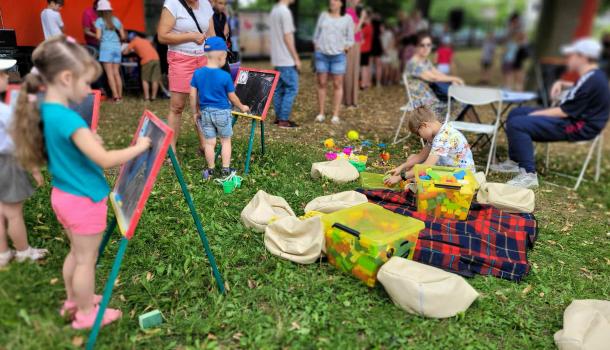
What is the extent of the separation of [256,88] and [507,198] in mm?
2838

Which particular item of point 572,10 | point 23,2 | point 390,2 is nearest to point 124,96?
point 23,2

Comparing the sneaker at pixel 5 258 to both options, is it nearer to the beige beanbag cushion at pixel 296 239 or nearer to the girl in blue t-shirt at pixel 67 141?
the girl in blue t-shirt at pixel 67 141

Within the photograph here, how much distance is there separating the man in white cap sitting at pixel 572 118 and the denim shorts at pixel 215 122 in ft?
10.7

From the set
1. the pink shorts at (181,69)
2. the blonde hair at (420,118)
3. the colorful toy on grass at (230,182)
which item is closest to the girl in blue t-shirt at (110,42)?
the pink shorts at (181,69)

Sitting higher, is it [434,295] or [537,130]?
[537,130]

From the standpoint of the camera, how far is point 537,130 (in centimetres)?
538

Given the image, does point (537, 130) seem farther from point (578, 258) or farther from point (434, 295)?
point (434, 295)

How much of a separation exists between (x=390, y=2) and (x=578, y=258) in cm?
1435

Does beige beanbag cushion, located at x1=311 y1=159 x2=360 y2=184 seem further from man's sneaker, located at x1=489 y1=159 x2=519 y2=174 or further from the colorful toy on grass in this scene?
man's sneaker, located at x1=489 y1=159 x2=519 y2=174

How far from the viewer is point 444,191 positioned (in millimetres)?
3789

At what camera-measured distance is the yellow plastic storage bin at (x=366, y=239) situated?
9.77 ft

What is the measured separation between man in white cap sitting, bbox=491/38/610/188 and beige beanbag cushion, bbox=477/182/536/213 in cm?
96

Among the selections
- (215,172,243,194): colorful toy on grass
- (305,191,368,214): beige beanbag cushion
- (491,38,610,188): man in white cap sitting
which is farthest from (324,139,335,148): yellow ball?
(491,38,610,188): man in white cap sitting

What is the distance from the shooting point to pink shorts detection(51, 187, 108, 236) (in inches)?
87.7
